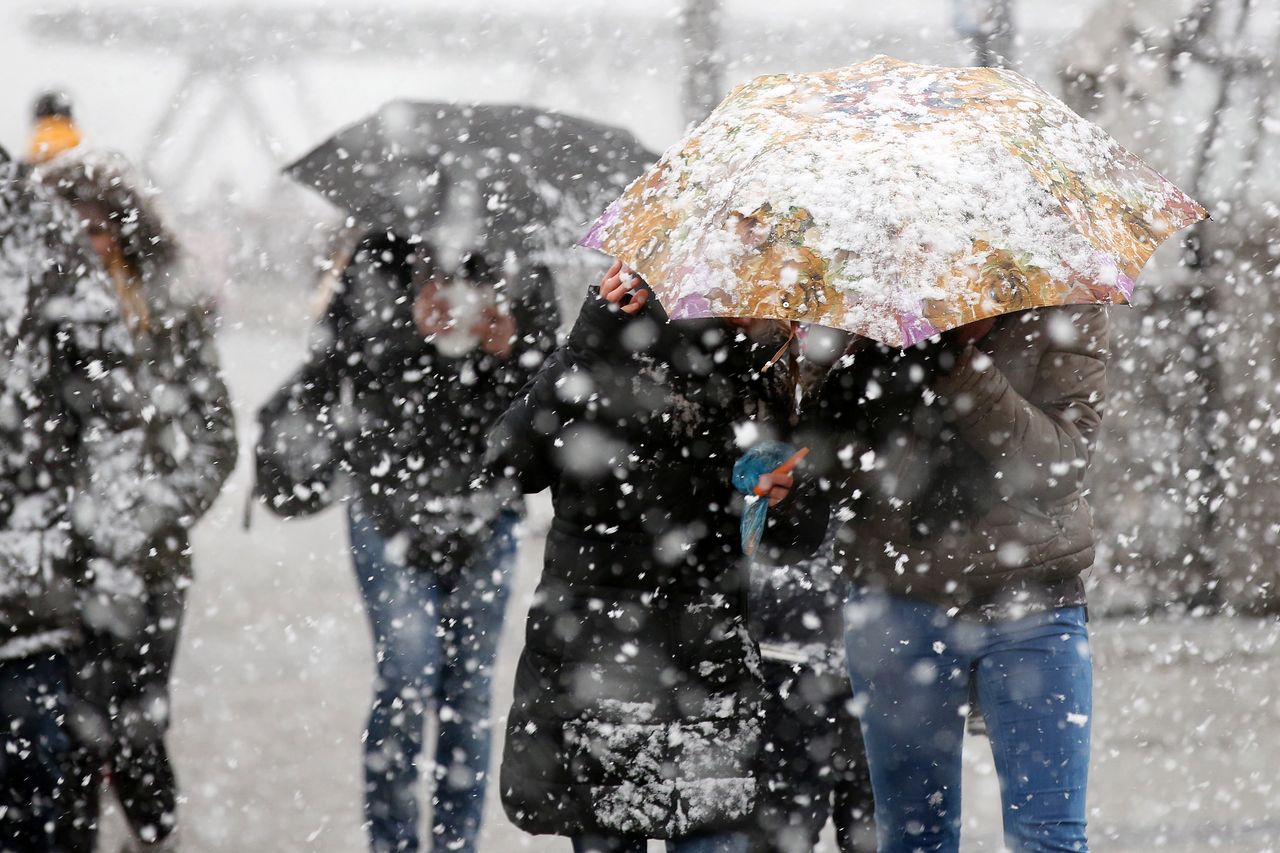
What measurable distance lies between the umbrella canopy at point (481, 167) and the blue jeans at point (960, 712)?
127cm

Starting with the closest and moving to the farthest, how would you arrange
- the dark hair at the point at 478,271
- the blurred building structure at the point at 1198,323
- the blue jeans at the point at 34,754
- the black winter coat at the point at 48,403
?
the black winter coat at the point at 48,403 → the blue jeans at the point at 34,754 → the dark hair at the point at 478,271 → the blurred building structure at the point at 1198,323

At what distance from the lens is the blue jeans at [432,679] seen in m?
3.41

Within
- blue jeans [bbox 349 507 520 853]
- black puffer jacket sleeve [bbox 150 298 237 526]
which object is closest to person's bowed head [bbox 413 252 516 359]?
blue jeans [bbox 349 507 520 853]

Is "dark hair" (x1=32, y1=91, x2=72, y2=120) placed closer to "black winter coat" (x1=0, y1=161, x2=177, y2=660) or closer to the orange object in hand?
"black winter coat" (x1=0, y1=161, x2=177, y2=660)

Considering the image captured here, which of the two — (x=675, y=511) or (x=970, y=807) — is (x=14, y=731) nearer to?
(x=675, y=511)

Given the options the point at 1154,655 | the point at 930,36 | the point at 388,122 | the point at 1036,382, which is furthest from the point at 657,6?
the point at 1036,382

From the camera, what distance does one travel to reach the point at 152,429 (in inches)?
138

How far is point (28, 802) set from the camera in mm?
3244

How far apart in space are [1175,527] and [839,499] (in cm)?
388

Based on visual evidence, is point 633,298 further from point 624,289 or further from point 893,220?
point 893,220

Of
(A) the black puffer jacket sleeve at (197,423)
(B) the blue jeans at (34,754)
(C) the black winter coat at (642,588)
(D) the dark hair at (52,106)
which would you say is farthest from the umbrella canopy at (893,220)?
(D) the dark hair at (52,106)

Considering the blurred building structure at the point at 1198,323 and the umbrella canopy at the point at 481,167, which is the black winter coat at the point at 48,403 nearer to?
the umbrella canopy at the point at 481,167

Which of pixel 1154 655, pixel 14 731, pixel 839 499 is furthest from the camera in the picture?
pixel 1154 655

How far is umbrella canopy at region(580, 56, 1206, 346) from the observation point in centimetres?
208
